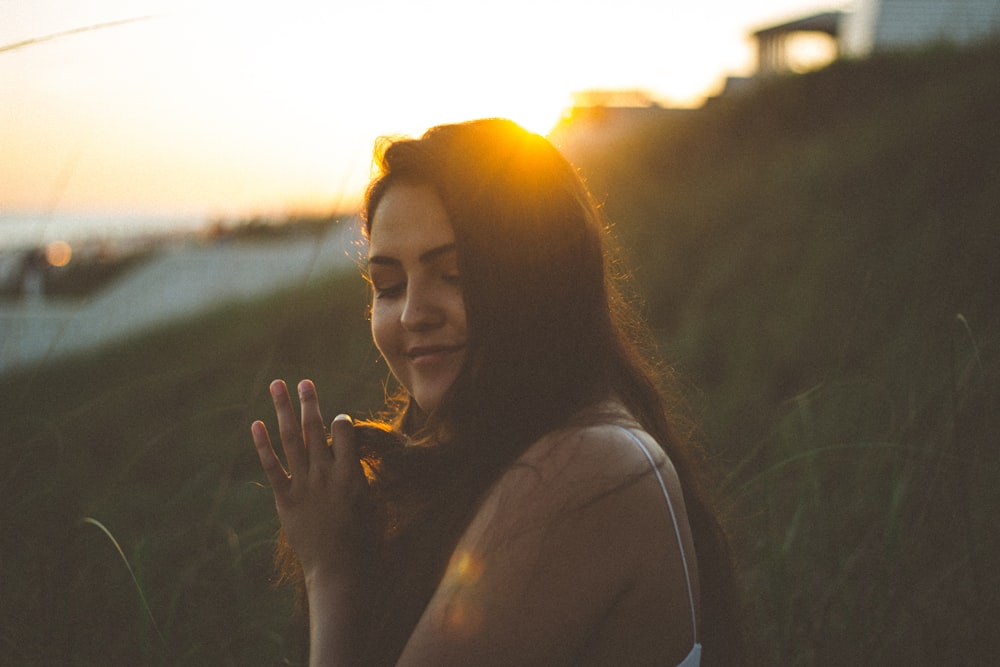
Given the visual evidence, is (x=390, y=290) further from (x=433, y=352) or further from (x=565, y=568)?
(x=565, y=568)

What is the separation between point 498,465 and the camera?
1275mm

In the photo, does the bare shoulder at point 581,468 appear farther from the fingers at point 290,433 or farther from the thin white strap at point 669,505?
the fingers at point 290,433

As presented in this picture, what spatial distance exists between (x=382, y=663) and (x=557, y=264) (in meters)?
0.69

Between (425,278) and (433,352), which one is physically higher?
(425,278)

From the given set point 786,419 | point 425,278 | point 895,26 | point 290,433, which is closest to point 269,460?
point 290,433

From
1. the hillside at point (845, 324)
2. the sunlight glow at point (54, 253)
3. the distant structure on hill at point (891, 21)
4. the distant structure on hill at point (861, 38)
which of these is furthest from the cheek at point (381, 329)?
the distant structure on hill at point (891, 21)

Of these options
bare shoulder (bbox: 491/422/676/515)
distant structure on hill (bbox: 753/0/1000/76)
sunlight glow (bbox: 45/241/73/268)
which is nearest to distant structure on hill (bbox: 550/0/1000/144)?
distant structure on hill (bbox: 753/0/1000/76)

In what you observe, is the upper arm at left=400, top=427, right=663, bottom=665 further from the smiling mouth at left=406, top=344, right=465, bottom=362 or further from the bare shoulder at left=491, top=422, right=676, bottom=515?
the smiling mouth at left=406, top=344, right=465, bottom=362

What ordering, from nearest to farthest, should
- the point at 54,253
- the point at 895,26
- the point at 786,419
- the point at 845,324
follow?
the point at 786,419, the point at 54,253, the point at 845,324, the point at 895,26

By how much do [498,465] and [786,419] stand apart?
3.63 feet

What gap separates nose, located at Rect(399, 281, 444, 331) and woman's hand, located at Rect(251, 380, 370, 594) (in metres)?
0.20

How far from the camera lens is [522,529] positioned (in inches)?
42.8

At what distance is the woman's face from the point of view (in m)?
1.37

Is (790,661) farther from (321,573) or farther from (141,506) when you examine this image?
(141,506)
